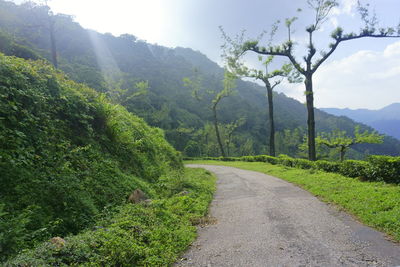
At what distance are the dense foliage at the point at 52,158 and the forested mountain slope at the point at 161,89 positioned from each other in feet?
96.5

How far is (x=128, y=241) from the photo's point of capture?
4609 millimetres

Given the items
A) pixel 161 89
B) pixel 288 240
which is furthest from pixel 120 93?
pixel 161 89

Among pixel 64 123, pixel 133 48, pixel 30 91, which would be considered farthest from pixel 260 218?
pixel 133 48

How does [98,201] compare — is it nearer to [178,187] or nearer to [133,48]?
[178,187]

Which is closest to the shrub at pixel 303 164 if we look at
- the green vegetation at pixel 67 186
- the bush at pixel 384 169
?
the bush at pixel 384 169

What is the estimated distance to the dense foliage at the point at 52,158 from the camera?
4.61m

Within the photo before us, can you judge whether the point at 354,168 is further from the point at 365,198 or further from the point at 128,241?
the point at 128,241

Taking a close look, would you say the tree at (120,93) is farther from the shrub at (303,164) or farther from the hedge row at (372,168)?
the hedge row at (372,168)

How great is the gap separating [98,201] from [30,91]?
3981 millimetres

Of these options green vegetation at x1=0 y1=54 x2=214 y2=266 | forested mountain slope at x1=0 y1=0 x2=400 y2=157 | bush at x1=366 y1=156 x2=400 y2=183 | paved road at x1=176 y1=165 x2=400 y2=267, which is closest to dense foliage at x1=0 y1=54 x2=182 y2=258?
green vegetation at x1=0 y1=54 x2=214 y2=266

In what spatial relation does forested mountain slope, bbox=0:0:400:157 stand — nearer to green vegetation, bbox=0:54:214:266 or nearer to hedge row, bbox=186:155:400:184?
green vegetation, bbox=0:54:214:266

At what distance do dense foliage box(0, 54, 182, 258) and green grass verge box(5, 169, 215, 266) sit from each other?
447 millimetres

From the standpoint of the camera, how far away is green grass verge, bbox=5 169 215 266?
3.68 meters

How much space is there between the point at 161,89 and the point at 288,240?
296 ft
